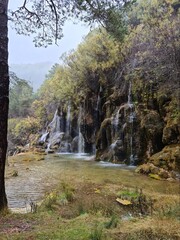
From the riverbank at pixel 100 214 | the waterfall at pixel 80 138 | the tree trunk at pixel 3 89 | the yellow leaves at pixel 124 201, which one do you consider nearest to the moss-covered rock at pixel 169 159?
the riverbank at pixel 100 214

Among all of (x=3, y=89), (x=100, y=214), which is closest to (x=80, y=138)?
(x=100, y=214)

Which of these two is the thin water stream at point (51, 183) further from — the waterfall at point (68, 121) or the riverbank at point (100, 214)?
the waterfall at point (68, 121)

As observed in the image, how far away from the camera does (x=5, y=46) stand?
16.1 feet

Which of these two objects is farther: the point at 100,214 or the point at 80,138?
the point at 80,138

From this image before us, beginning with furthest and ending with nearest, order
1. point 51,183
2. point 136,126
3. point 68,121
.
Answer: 1. point 68,121
2. point 136,126
3. point 51,183

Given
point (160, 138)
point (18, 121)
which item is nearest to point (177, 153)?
point (160, 138)

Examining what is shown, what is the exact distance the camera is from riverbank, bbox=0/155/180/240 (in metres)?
3.42

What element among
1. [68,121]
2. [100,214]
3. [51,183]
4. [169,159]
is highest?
[68,121]

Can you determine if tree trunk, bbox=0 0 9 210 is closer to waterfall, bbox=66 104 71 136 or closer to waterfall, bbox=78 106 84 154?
waterfall, bbox=78 106 84 154

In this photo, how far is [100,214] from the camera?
484 cm

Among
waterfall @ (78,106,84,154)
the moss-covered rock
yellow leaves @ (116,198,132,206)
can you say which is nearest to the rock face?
the moss-covered rock

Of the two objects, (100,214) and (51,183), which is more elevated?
(100,214)

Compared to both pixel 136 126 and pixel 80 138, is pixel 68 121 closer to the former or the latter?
pixel 80 138

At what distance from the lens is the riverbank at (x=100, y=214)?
135 inches
